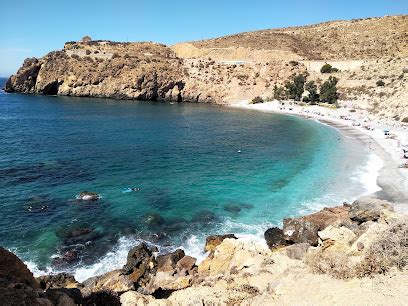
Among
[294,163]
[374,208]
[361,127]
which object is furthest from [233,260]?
[361,127]

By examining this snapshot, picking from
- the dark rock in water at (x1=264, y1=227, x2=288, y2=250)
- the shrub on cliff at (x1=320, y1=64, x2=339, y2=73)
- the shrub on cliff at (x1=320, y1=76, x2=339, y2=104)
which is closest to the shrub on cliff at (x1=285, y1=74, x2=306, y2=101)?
the shrub on cliff at (x1=320, y1=76, x2=339, y2=104)

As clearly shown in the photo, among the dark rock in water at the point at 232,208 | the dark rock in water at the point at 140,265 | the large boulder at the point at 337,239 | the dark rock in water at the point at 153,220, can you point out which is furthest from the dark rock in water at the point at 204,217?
the large boulder at the point at 337,239

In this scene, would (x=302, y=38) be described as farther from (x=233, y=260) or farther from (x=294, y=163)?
(x=233, y=260)

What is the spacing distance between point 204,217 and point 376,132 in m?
46.1

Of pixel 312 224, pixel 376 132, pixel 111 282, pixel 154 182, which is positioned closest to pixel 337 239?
pixel 312 224

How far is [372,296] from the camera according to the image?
1169 centimetres

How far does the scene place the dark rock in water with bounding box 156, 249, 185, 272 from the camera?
21781 millimetres

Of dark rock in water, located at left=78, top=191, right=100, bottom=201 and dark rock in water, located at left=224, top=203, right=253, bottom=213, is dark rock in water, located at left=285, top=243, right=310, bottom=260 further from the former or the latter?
dark rock in water, located at left=78, top=191, right=100, bottom=201

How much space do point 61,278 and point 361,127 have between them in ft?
208

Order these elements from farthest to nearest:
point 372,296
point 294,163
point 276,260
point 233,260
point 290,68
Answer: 1. point 290,68
2. point 294,163
3. point 233,260
4. point 276,260
5. point 372,296

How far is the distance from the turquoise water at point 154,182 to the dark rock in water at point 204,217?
85mm

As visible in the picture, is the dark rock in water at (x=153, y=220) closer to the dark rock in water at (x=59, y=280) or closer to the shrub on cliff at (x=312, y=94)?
the dark rock in water at (x=59, y=280)

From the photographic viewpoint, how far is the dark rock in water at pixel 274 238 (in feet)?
78.3

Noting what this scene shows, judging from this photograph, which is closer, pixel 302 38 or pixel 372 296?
pixel 372 296
